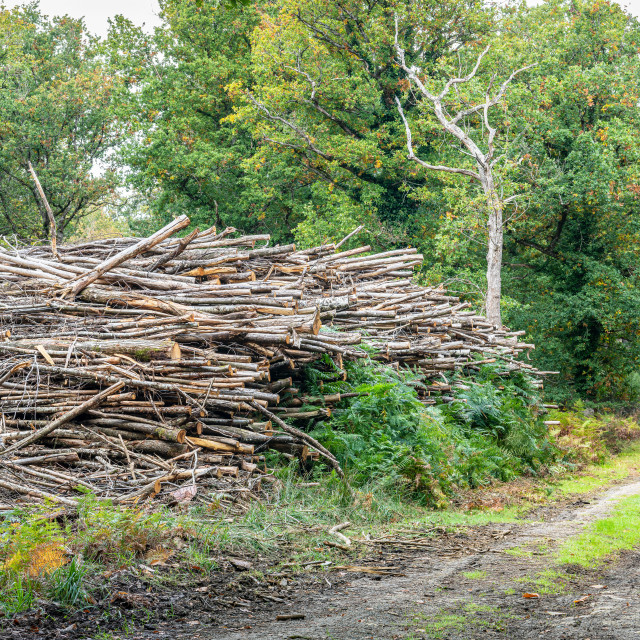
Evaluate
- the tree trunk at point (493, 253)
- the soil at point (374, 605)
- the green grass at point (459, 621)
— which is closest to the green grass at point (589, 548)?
the soil at point (374, 605)

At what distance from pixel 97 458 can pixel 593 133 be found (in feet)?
63.4

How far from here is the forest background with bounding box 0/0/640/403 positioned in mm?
21062

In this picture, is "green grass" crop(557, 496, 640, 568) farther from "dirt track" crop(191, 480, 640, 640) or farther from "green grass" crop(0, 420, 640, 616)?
"dirt track" crop(191, 480, 640, 640)

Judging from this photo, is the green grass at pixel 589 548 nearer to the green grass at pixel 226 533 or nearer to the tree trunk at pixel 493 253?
the green grass at pixel 226 533

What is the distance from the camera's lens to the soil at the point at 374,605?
418cm

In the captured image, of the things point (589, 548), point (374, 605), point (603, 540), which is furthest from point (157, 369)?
point (603, 540)

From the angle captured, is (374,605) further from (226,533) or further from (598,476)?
(598,476)

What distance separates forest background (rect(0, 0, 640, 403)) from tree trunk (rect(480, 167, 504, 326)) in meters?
0.43

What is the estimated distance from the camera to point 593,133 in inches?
837

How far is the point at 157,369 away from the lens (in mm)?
7297

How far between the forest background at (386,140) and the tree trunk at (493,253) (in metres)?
0.43

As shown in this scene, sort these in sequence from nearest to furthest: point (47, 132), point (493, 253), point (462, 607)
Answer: point (462, 607) < point (493, 253) < point (47, 132)

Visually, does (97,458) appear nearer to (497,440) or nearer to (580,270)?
(497,440)

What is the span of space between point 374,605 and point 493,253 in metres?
15.4
